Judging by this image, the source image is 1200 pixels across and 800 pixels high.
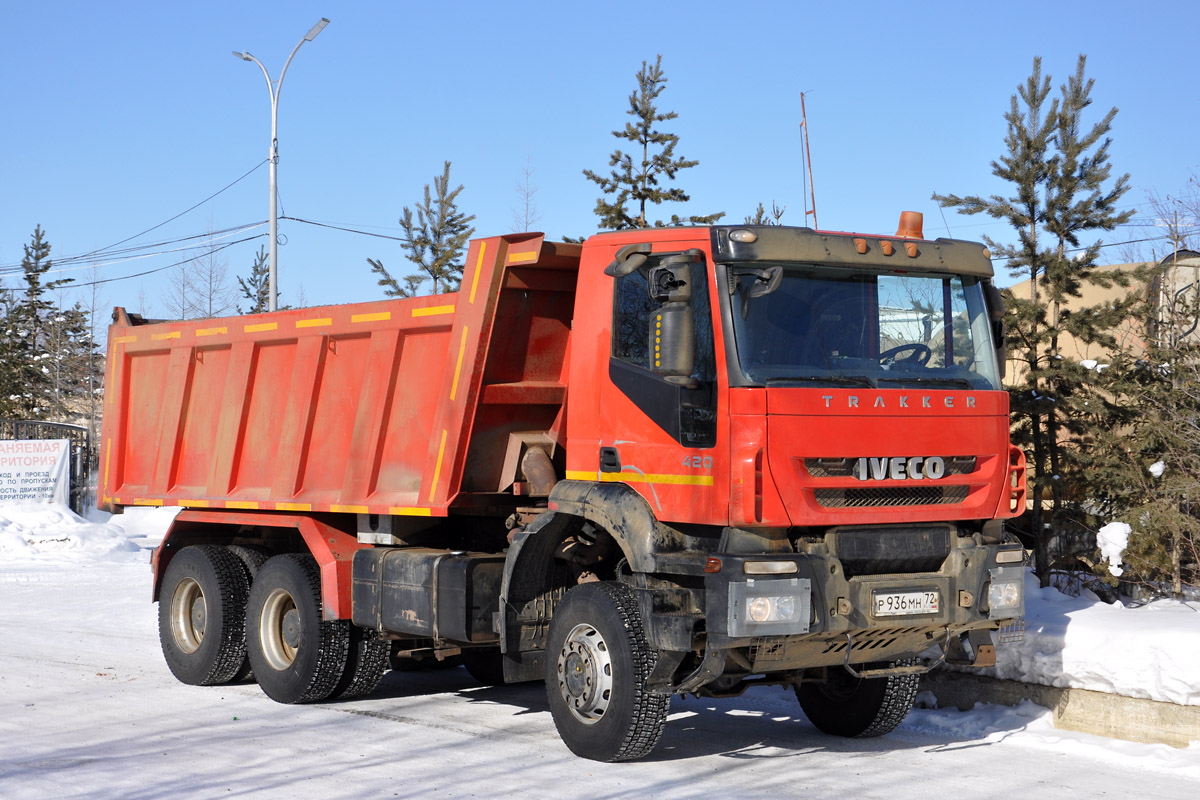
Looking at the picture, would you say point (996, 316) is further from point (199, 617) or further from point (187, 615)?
point (187, 615)

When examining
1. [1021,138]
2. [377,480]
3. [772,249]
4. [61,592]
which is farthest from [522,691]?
[61,592]

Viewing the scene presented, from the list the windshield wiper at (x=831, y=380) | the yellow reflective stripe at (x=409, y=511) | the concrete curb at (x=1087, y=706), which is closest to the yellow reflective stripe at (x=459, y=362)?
the yellow reflective stripe at (x=409, y=511)

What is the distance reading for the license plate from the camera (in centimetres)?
714

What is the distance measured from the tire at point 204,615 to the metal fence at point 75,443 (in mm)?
17428

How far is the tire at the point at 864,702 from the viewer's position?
8516mm

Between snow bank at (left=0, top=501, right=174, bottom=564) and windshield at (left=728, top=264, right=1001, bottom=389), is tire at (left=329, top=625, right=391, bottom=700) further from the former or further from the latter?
snow bank at (left=0, top=501, right=174, bottom=564)

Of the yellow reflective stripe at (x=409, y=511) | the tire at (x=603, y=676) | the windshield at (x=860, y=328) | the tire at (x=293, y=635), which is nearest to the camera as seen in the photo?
the windshield at (x=860, y=328)

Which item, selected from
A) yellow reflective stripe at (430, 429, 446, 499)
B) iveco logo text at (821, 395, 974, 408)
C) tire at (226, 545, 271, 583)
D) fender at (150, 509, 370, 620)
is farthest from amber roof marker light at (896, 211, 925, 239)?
tire at (226, 545, 271, 583)

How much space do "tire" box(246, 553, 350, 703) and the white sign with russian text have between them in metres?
17.9

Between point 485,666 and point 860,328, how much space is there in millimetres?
5242

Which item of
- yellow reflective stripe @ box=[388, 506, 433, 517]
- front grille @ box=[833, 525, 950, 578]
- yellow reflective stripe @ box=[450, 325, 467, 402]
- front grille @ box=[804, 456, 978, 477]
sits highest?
yellow reflective stripe @ box=[450, 325, 467, 402]

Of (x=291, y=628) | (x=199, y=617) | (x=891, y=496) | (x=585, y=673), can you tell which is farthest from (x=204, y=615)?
(x=891, y=496)

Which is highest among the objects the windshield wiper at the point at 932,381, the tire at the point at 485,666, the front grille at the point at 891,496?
the windshield wiper at the point at 932,381

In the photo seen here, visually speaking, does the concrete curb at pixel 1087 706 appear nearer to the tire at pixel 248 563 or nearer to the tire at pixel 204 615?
the tire at pixel 248 563
